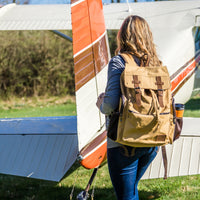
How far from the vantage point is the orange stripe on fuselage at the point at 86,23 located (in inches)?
83.0

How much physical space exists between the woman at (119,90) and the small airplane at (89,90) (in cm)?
34

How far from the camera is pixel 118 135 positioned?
1.72 metres

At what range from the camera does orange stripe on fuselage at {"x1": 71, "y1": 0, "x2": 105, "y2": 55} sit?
6.91 feet

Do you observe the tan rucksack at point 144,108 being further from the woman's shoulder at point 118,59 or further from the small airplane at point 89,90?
the small airplane at point 89,90

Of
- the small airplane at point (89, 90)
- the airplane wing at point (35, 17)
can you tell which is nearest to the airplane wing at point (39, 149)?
the small airplane at point (89, 90)

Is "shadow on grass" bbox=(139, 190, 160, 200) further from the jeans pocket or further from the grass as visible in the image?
the grass

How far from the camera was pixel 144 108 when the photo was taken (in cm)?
165

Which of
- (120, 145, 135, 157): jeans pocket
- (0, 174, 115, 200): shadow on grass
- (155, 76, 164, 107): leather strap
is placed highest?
(155, 76, 164, 107): leather strap

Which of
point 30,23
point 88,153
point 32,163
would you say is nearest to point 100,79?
point 88,153

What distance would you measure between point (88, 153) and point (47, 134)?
1.00 meters

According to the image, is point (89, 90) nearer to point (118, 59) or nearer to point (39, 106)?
point (118, 59)

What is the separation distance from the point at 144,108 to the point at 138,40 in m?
0.40

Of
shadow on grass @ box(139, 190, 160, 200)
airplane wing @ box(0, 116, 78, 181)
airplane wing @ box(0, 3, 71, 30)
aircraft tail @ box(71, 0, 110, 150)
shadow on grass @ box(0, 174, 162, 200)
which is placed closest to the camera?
aircraft tail @ box(71, 0, 110, 150)

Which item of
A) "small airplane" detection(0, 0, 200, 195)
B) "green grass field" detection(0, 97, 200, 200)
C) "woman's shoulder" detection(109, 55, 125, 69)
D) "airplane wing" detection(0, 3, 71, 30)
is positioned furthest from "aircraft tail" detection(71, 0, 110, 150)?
"airplane wing" detection(0, 3, 71, 30)
